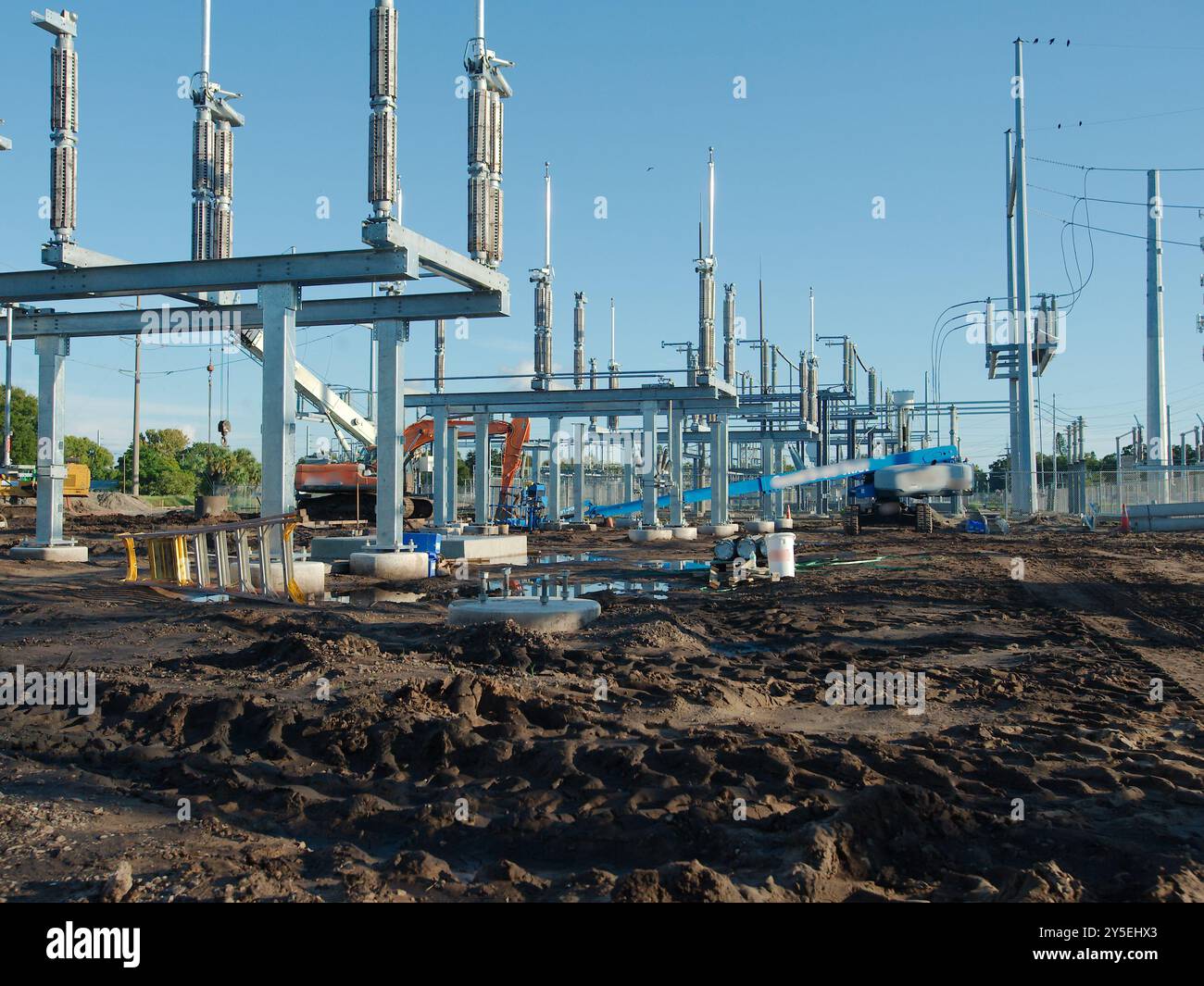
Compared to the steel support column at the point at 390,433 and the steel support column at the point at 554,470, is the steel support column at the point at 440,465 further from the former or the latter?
the steel support column at the point at 390,433

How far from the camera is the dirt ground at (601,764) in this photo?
4367mm

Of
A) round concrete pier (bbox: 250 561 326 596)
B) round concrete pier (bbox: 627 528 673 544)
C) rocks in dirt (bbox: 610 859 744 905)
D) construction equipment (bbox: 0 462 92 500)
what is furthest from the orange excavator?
rocks in dirt (bbox: 610 859 744 905)

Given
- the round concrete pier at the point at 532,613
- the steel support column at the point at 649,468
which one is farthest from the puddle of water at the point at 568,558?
the round concrete pier at the point at 532,613

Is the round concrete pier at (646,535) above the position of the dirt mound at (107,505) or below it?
below

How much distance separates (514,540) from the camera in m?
25.1

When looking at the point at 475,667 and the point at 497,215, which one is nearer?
the point at 475,667

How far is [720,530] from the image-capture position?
3641 centimetres

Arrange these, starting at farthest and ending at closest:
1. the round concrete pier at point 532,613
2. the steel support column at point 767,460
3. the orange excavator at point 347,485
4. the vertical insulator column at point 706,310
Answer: the steel support column at point 767,460 → the orange excavator at point 347,485 → the vertical insulator column at point 706,310 → the round concrete pier at point 532,613

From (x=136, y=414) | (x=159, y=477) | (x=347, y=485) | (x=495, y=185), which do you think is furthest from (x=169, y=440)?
(x=495, y=185)

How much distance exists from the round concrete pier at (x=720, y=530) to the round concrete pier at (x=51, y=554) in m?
20.9

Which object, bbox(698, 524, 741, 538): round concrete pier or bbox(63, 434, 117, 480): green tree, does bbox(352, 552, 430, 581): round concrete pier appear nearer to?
bbox(698, 524, 741, 538): round concrete pier
